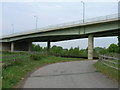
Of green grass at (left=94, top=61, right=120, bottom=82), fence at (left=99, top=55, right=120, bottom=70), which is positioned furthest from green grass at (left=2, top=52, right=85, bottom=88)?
fence at (left=99, top=55, right=120, bottom=70)

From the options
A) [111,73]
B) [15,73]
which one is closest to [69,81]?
[111,73]

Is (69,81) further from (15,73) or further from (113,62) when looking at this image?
(15,73)

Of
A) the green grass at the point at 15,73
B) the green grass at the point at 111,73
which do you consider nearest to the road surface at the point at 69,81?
the green grass at the point at 111,73

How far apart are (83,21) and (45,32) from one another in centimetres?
1416

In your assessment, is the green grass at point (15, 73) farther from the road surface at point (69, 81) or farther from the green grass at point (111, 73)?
the green grass at point (111, 73)

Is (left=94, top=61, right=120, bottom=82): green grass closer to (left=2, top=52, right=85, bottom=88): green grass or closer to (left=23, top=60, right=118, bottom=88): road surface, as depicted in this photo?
(left=23, top=60, right=118, bottom=88): road surface

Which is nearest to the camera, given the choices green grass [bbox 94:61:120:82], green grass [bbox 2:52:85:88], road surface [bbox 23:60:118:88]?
road surface [bbox 23:60:118:88]

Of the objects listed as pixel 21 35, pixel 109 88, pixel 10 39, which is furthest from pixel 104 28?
pixel 10 39

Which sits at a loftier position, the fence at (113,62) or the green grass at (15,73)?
the fence at (113,62)

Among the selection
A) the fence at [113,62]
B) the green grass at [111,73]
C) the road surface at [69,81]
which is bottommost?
the road surface at [69,81]

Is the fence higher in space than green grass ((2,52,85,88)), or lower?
higher

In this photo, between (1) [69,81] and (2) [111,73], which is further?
(2) [111,73]

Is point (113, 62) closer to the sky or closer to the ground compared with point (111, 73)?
closer to the sky

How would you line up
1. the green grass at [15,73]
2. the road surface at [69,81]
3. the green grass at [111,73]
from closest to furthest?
1. the road surface at [69,81]
2. the green grass at [15,73]
3. the green grass at [111,73]
